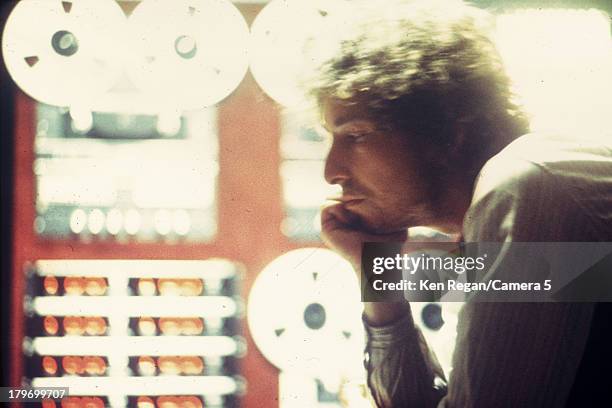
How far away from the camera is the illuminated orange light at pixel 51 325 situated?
1.59m

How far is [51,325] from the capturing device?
1.60m

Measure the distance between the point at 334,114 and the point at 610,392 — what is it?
87cm

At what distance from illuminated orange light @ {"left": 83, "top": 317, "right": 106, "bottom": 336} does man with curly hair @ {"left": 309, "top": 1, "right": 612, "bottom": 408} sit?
1.87ft

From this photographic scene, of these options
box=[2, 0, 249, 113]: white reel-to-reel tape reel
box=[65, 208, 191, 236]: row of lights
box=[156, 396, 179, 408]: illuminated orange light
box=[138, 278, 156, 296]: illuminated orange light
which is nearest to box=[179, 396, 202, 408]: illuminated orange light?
box=[156, 396, 179, 408]: illuminated orange light

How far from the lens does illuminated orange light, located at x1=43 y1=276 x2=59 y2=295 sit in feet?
5.26

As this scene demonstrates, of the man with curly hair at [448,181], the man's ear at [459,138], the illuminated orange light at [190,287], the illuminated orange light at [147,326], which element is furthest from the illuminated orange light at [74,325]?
the man's ear at [459,138]

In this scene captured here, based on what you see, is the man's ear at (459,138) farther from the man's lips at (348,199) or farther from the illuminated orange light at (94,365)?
the illuminated orange light at (94,365)

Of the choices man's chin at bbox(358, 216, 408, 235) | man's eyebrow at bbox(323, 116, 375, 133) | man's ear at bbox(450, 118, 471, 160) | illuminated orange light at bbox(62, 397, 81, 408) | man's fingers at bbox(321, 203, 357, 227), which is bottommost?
illuminated orange light at bbox(62, 397, 81, 408)

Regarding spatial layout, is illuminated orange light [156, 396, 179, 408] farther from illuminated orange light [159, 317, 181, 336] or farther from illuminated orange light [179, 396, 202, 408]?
illuminated orange light [159, 317, 181, 336]

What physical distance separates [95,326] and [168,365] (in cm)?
20

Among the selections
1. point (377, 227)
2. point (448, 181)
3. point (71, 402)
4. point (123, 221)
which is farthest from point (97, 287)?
point (448, 181)

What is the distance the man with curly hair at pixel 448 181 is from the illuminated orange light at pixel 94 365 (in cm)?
61

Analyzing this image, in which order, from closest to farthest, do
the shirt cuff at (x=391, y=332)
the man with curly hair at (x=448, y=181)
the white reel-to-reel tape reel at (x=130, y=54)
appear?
the man with curly hair at (x=448, y=181) → the shirt cuff at (x=391, y=332) → the white reel-to-reel tape reel at (x=130, y=54)

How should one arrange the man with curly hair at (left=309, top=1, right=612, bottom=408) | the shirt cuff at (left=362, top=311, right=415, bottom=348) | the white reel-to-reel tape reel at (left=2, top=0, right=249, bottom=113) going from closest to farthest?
1. the man with curly hair at (left=309, top=1, right=612, bottom=408)
2. the shirt cuff at (left=362, top=311, right=415, bottom=348)
3. the white reel-to-reel tape reel at (left=2, top=0, right=249, bottom=113)
